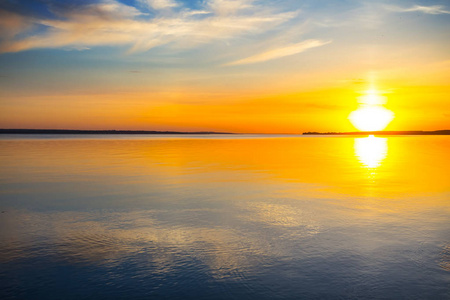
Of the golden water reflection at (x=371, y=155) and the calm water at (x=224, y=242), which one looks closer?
the calm water at (x=224, y=242)

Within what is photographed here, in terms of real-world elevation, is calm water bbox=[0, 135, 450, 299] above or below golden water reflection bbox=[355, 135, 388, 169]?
below

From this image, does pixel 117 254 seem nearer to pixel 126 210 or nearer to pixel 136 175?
pixel 126 210

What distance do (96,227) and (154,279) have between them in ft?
14.4

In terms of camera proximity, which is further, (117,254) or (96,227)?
(96,227)

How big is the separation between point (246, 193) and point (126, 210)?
5.55 meters

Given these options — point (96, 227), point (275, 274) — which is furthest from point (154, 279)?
point (96, 227)

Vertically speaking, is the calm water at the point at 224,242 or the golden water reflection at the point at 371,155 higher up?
the golden water reflection at the point at 371,155

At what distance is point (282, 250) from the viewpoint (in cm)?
846

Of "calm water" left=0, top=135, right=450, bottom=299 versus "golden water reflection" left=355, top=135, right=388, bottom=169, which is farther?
"golden water reflection" left=355, top=135, right=388, bottom=169

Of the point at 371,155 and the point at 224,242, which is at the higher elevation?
the point at 371,155

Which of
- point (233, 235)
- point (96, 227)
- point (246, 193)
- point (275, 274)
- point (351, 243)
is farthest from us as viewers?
point (246, 193)

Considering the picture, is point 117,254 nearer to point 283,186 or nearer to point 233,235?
point 233,235

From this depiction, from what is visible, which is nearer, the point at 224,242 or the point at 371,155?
the point at 224,242

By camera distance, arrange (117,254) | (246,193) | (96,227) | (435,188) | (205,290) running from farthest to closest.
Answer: (435,188) → (246,193) → (96,227) → (117,254) → (205,290)
